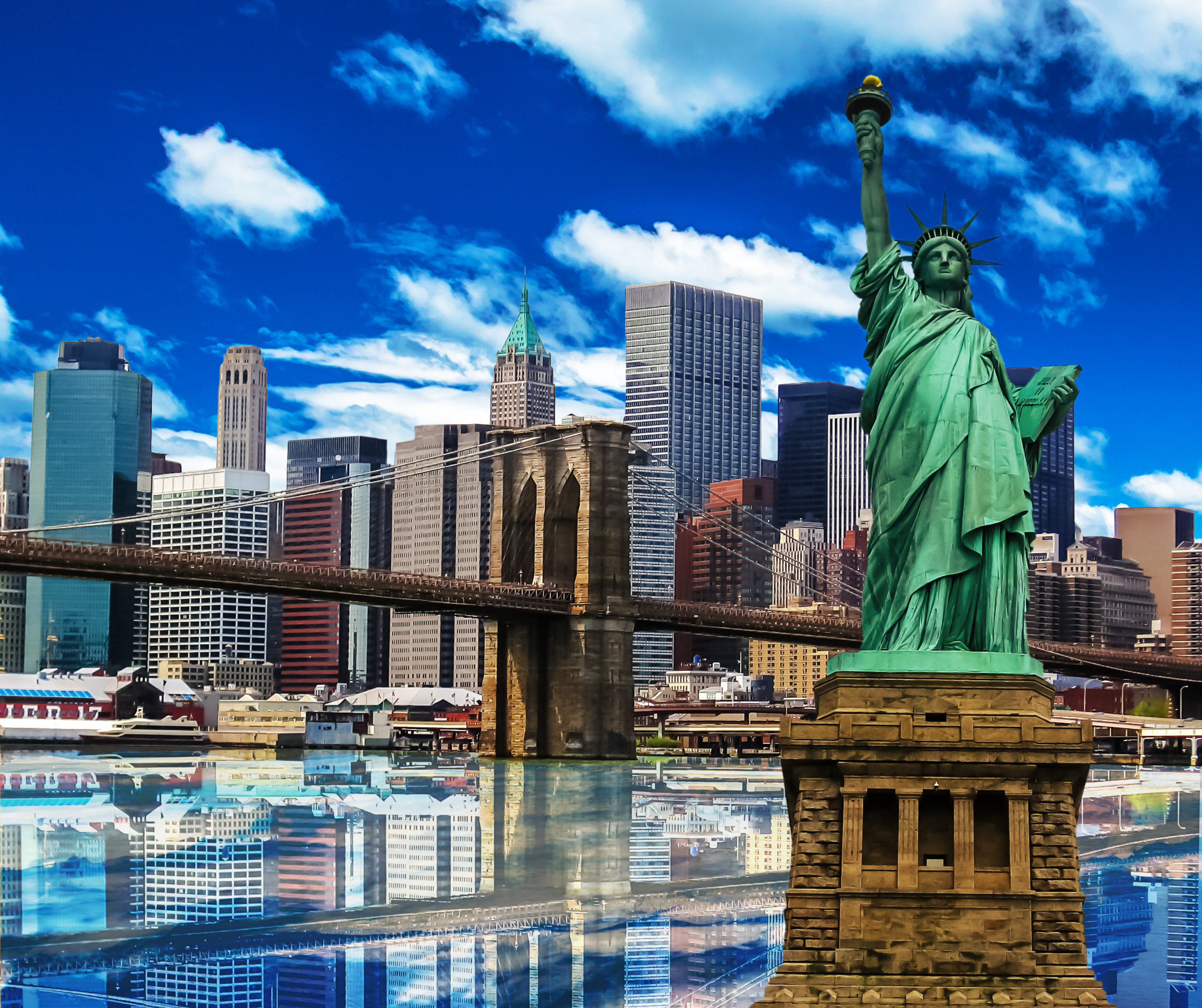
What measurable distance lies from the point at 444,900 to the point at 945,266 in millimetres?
13366

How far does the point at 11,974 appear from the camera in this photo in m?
20.9

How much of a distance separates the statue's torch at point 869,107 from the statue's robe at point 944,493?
70.4 inches

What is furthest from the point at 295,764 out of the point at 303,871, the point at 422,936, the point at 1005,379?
the point at 1005,379

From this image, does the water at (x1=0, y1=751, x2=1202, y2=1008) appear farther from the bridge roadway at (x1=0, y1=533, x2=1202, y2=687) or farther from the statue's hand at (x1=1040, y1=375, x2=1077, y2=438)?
the bridge roadway at (x1=0, y1=533, x2=1202, y2=687)

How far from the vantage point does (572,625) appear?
8319 centimetres

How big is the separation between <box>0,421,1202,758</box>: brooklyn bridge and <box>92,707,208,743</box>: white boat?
39.6 metres

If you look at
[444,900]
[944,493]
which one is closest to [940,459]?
[944,493]

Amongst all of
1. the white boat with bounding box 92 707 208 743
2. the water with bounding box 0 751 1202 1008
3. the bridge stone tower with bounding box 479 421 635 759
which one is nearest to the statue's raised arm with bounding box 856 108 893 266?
the water with bounding box 0 751 1202 1008

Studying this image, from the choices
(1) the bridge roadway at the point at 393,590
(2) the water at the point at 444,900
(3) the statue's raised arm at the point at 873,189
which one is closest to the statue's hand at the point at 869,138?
(3) the statue's raised arm at the point at 873,189

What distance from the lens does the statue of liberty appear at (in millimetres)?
18781

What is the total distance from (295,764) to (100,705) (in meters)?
57.4

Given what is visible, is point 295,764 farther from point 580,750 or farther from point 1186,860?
point 1186,860

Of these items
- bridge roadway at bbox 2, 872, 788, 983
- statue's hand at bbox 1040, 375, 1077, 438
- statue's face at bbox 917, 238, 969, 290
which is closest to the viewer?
statue's face at bbox 917, 238, 969, 290

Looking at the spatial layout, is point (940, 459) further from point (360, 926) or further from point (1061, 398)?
point (360, 926)
